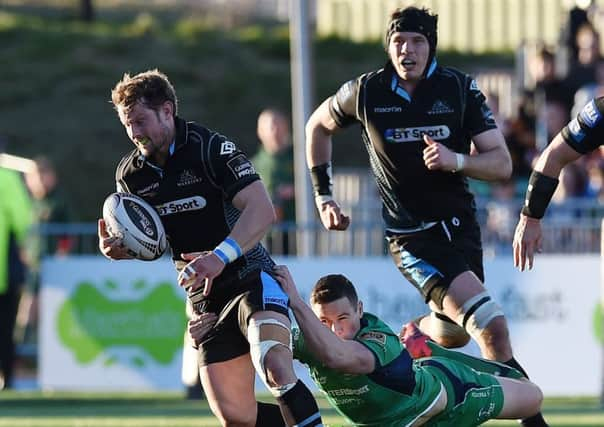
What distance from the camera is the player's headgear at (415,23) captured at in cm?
870

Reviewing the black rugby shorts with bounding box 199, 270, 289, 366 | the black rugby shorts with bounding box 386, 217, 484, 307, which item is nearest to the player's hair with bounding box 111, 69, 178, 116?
the black rugby shorts with bounding box 199, 270, 289, 366

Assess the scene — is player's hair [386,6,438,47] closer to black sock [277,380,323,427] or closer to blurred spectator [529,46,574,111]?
black sock [277,380,323,427]

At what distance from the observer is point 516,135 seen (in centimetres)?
1728

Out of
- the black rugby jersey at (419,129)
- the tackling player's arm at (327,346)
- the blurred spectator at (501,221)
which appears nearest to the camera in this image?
the tackling player's arm at (327,346)

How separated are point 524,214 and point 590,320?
600 cm

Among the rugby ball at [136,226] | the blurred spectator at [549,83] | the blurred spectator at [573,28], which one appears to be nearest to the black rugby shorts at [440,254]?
the rugby ball at [136,226]

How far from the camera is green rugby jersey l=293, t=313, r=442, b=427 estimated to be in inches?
312

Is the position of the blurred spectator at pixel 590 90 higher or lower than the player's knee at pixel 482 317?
higher

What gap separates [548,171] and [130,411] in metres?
5.52

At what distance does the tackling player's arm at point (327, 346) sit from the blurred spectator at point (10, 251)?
7686 millimetres

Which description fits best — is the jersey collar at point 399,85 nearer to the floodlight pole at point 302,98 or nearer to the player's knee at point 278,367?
the player's knee at point 278,367

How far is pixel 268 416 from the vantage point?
826 centimetres

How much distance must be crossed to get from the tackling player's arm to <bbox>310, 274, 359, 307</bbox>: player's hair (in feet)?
0.61

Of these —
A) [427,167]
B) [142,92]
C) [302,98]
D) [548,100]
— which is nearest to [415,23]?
[427,167]
